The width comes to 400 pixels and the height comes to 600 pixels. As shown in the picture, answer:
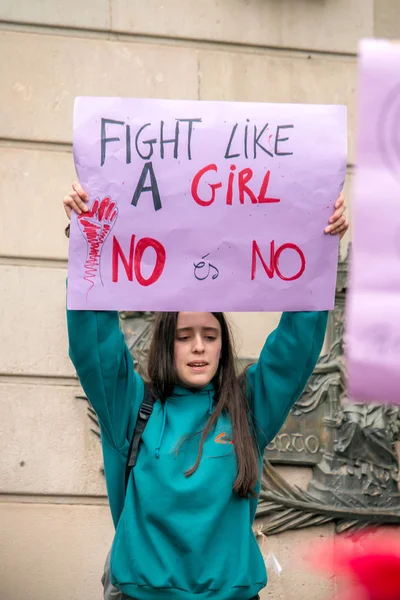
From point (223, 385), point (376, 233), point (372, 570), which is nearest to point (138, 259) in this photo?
point (223, 385)

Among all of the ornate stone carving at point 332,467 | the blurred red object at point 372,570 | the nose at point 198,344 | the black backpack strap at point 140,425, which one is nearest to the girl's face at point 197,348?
the nose at point 198,344

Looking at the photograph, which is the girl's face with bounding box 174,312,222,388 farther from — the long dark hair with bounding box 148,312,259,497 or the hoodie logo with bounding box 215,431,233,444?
the hoodie logo with bounding box 215,431,233,444

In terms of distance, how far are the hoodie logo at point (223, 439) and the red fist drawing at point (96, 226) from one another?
619mm

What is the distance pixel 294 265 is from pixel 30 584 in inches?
104

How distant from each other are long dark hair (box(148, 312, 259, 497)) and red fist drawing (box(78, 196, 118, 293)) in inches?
14.4

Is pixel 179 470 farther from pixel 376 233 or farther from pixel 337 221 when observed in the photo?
pixel 376 233

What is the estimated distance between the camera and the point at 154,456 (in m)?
3.60

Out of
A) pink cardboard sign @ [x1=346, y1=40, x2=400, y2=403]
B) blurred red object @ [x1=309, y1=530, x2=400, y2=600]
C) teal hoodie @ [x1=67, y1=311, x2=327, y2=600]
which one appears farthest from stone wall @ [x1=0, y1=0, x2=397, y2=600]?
blurred red object @ [x1=309, y1=530, x2=400, y2=600]

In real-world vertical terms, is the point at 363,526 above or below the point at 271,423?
below

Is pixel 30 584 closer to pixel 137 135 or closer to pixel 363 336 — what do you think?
pixel 137 135

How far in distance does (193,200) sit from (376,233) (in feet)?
2.96

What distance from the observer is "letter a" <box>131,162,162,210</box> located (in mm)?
3521

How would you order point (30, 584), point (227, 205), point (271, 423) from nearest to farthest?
point (227, 205)
point (271, 423)
point (30, 584)

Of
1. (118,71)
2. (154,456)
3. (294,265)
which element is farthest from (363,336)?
(118,71)
